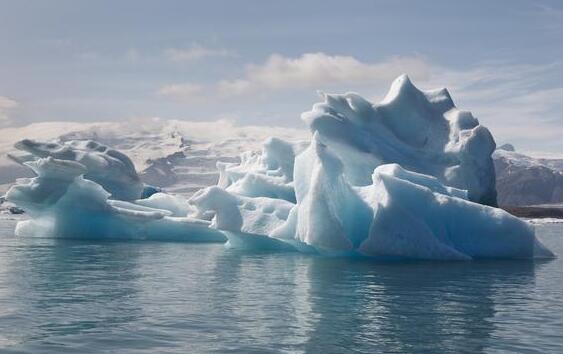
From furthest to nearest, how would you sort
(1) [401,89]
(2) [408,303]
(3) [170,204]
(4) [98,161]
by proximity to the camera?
1. (3) [170,204]
2. (4) [98,161]
3. (1) [401,89]
4. (2) [408,303]

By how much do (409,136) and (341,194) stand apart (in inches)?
333

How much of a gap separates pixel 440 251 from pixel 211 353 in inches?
471

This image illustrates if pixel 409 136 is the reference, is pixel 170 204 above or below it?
below

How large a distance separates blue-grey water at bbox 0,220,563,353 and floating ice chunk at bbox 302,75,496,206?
19.6 feet

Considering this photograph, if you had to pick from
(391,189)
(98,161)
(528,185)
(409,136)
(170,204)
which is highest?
(528,185)

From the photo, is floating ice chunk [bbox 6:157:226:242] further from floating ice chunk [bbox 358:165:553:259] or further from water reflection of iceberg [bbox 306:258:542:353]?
water reflection of iceberg [bbox 306:258:542:353]

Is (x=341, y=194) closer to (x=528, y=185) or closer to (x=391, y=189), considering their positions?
(x=391, y=189)

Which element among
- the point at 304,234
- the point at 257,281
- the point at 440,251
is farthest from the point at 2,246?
the point at 440,251

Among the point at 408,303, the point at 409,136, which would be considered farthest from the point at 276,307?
the point at 409,136

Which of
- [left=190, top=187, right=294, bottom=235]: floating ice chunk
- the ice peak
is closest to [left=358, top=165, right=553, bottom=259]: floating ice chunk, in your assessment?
[left=190, top=187, right=294, bottom=235]: floating ice chunk

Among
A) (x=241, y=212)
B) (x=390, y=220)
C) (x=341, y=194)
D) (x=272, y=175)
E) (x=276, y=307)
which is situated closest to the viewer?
(x=276, y=307)

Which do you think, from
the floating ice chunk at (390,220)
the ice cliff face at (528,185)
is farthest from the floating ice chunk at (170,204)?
the ice cliff face at (528,185)

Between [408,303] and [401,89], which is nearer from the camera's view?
[408,303]

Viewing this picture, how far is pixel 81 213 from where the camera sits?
26703mm
